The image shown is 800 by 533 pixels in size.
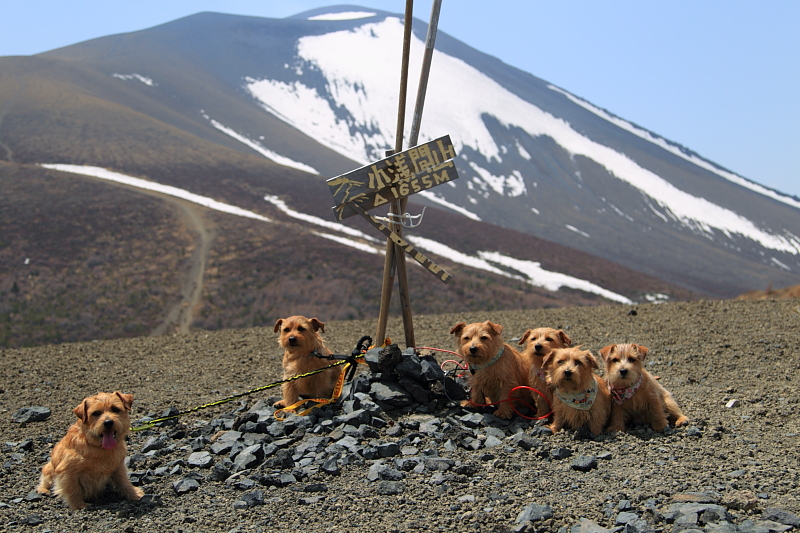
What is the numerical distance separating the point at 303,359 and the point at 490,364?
2.20 meters

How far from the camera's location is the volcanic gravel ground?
191 inches

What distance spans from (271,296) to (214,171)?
33.4 metres

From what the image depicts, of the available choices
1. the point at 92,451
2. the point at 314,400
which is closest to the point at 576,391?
the point at 314,400

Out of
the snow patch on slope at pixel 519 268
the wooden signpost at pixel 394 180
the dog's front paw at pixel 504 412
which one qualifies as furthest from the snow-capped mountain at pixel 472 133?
the dog's front paw at pixel 504 412

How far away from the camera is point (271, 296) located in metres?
37.5

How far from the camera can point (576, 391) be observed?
6.12 m

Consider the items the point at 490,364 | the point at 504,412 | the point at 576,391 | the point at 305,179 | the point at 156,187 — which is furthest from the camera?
the point at 305,179

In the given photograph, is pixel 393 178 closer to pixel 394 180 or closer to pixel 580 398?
pixel 394 180

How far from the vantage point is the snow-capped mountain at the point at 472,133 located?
10550 centimetres

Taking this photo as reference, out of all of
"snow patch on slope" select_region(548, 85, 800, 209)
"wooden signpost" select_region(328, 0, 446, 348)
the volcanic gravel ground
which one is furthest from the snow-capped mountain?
"wooden signpost" select_region(328, 0, 446, 348)

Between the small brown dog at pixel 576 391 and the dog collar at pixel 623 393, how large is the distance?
0.09 metres

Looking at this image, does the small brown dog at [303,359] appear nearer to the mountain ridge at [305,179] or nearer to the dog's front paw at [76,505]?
the dog's front paw at [76,505]

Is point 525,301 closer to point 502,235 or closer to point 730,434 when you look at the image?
point 502,235

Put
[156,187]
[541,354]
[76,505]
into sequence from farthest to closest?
1. [156,187]
2. [541,354]
3. [76,505]
